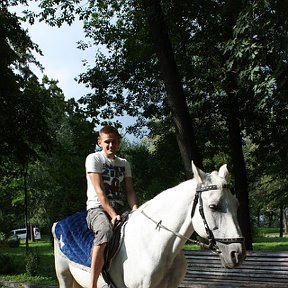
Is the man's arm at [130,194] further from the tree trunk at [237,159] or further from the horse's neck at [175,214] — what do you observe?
the tree trunk at [237,159]

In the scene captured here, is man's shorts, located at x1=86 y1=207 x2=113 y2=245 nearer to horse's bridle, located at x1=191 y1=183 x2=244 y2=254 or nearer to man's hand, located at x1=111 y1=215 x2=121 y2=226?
man's hand, located at x1=111 y1=215 x2=121 y2=226

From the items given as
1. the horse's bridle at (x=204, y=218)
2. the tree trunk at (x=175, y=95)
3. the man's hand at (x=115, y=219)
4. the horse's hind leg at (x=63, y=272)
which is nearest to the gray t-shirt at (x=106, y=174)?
the man's hand at (x=115, y=219)

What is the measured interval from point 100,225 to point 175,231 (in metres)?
0.82

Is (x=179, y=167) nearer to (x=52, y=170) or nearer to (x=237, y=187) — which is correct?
(x=237, y=187)

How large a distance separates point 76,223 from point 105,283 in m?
1.08

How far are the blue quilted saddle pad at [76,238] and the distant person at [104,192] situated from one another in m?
0.31

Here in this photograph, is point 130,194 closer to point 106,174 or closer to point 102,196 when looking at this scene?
point 106,174

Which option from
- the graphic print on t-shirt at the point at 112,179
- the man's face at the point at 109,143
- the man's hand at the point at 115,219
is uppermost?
the man's face at the point at 109,143

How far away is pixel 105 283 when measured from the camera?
504 centimetres

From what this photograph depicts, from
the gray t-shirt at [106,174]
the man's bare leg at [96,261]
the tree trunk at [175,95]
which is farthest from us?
the tree trunk at [175,95]

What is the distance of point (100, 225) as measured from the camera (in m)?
5.01

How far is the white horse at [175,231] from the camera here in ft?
13.8

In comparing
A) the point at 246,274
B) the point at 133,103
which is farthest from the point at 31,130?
the point at 246,274

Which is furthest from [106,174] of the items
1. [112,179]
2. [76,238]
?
[76,238]
